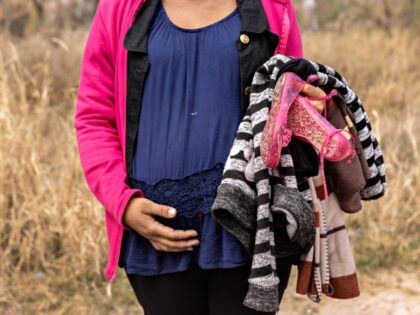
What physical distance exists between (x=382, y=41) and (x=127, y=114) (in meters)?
8.11

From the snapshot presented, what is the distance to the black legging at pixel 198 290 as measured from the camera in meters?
1.61

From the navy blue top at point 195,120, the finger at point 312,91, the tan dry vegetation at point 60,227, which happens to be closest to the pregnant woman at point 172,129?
the navy blue top at point 195,120

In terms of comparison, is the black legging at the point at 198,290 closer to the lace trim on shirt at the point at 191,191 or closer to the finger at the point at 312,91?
the lace trim on shirt at the point at 191,191

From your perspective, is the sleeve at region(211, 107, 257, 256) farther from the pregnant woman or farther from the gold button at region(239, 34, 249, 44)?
the gold button at region(239, 34, 249, 44)

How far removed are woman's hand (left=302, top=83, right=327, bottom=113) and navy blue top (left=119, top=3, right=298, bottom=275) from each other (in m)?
0.16

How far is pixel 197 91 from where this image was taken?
1.56m

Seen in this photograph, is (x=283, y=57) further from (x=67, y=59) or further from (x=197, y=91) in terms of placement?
(x=67, y=59)

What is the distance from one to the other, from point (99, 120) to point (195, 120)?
0.90ft

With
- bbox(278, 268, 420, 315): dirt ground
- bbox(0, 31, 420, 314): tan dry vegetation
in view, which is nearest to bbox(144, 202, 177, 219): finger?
bbox(0, 31, 420, 314): tan dry vegetation

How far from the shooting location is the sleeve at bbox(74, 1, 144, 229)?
1641 mm

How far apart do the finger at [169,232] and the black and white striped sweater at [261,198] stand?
0.38 ft

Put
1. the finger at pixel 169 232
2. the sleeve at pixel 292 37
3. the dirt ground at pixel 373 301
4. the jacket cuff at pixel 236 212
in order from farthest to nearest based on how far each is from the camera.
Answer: the dirt ground at pixel 373 301 → the sleeve at pixel 292 37 → the finger at pixel 169 232 → the jacket cuff at pixel 236 212

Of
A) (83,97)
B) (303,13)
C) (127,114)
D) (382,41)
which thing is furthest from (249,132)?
(303,13)

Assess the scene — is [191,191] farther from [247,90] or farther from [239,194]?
[247,90]
